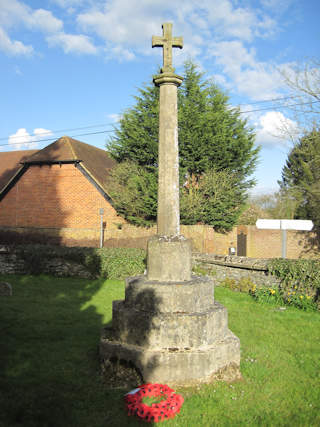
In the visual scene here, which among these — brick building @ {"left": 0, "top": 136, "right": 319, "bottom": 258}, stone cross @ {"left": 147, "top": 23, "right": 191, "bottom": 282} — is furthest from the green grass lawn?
brick building @ {"left": 0, "top": 136, "right": 319, "bottom": 258}

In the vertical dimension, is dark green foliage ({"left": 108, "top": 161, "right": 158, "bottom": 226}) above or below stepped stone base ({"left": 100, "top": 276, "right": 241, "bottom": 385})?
above

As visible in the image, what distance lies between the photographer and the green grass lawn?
11.9 feet

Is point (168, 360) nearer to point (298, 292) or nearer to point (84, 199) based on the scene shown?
point (298, 292)

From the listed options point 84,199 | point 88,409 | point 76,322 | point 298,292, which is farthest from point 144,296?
point 84,199

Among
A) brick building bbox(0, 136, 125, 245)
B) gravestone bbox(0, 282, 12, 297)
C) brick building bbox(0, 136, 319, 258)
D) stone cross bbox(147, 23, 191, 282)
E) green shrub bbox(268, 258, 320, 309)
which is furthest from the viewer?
brick building bbox(0, 136, 125, 245)

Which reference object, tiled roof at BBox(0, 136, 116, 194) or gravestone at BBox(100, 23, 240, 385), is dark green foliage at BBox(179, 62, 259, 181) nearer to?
tiled roof at BBox(0, 136, 116, 194)

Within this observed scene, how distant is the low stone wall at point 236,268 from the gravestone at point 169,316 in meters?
5.57

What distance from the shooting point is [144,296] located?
15.4ft

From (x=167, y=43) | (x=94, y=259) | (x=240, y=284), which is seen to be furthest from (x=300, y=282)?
(x=94, y=259)

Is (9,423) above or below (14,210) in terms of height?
below

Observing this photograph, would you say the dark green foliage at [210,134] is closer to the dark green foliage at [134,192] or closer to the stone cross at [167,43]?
the dark green foliage at [134,192]

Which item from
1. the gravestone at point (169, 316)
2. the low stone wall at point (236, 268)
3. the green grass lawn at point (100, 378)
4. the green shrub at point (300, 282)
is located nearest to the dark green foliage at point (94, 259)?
the low stone wall at point (236, 268)

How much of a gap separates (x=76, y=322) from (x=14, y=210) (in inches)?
625

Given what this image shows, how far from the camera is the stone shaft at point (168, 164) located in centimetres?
509
